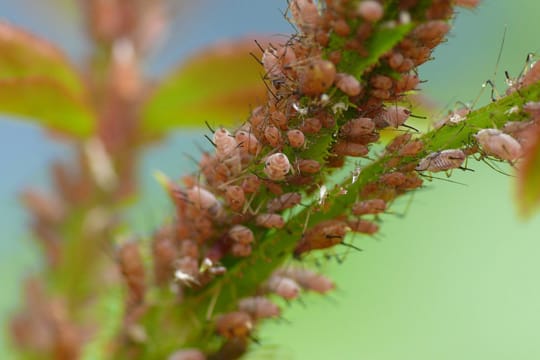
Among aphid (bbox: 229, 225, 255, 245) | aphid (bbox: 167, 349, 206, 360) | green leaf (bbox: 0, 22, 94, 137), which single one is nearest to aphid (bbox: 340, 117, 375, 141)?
aphid (bbox: 229, 225, 255, 245)

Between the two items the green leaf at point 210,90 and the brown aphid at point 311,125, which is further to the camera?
the green leaf at point 210,90

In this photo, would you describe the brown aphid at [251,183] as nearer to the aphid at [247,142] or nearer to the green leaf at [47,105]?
the aphid at [247,142]

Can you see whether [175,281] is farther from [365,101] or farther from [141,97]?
[141,97]

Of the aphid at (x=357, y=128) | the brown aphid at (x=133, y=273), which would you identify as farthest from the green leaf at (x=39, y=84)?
the aphid at (x=357, y=128)

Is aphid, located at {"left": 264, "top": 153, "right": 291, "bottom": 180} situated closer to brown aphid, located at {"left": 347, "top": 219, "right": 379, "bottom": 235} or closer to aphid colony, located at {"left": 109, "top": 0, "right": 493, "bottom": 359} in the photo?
aphid colony, located at {"left": 109, "top": 0, "right": 493, "bottom": 359}

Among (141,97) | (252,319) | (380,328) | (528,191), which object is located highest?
(141,97)

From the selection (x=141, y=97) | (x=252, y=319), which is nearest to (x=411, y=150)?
(x=252, y=319)
